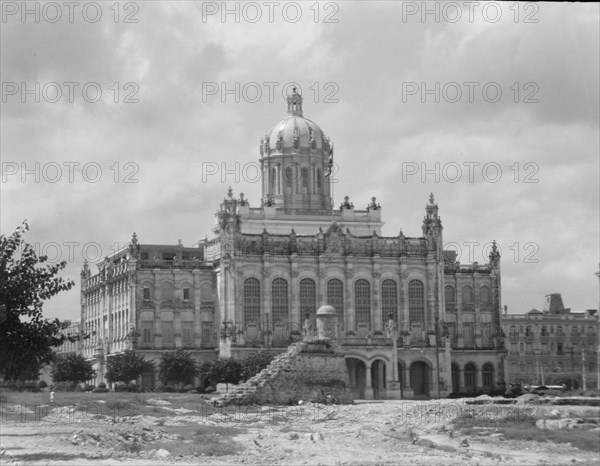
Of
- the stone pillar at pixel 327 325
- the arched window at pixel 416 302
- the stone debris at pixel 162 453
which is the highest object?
the arched window at pixel 416 302

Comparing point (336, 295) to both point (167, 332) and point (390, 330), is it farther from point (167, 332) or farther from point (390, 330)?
point (167, 332)

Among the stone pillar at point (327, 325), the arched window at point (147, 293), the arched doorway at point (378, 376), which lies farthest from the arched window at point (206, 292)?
the stone pillar at point (327, 325)

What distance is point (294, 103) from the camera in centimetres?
12575

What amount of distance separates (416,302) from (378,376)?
10.7m

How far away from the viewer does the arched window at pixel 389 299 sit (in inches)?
4473

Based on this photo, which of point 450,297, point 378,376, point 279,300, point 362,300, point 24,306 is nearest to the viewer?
point 24,306

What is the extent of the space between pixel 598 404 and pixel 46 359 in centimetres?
2443

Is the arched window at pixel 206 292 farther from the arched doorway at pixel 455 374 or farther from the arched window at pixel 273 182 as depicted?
the arched doorway at pixel 455 374

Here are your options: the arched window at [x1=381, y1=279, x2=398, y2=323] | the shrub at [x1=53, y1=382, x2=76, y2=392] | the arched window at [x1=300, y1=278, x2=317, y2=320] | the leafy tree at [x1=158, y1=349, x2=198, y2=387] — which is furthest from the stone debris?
the arched window at [x1=381, y1=279, x2=398, y2=323]

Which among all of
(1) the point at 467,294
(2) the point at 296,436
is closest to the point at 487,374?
(1) the point at 467,294

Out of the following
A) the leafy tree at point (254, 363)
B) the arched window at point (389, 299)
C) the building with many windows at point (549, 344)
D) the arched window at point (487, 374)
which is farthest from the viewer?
the building with many windows at point (549, 344)

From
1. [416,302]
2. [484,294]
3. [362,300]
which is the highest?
[484,294]

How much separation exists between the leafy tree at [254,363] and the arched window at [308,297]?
11.3 meters

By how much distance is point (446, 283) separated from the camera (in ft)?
398
